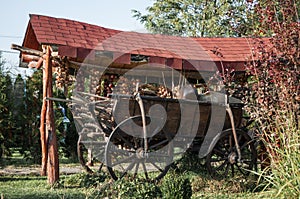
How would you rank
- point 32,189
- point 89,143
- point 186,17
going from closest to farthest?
point 32,189 → point 89,143 → point 186,17

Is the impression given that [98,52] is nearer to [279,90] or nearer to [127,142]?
[127,142]

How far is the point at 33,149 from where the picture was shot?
415 inches

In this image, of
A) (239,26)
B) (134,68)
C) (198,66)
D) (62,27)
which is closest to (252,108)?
(239,26)

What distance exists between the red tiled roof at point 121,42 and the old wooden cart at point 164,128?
0.93 meters

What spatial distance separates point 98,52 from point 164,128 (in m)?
1.74

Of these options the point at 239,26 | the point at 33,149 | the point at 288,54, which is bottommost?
the point at 33,149

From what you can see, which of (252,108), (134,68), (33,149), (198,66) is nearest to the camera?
(252,108)

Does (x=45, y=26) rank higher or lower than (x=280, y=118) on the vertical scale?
higher

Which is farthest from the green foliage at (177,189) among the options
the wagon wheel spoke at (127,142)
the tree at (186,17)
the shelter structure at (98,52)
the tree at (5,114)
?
the tree at (186,17)

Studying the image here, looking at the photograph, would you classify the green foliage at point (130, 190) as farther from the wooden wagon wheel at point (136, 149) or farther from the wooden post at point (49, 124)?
the wooden post at point (49, 124)

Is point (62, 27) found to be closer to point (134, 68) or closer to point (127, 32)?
point (127, 32)

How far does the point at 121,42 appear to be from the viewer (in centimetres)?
750

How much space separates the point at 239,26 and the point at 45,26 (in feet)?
10.2

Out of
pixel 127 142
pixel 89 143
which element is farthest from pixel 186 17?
pixel 127 142
